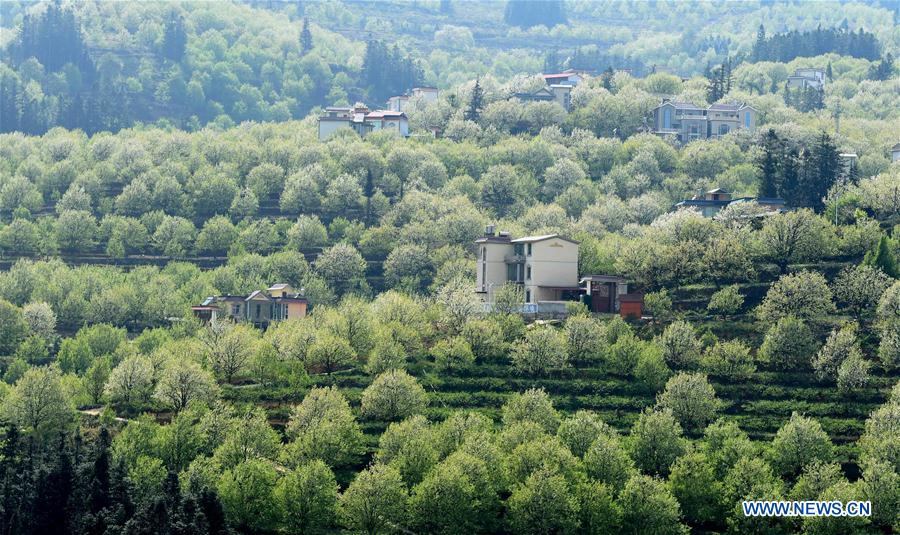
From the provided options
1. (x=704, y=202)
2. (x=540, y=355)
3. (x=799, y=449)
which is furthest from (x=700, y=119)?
(x=799, y=449)

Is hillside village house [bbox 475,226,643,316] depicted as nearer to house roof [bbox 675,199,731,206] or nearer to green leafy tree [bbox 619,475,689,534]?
house roof [bbox 675,199,731,206]

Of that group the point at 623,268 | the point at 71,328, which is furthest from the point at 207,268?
the point at 623,268

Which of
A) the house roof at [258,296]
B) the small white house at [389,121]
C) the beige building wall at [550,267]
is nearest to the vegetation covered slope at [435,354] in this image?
the beige building wall at [550,267]

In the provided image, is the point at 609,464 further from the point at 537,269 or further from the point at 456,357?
the point at 537,269

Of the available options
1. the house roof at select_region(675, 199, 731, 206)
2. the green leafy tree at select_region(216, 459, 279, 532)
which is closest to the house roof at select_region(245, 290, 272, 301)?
the house roof at select_region(675, 199, 731, 206)

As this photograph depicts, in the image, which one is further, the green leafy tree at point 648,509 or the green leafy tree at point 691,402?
the green leafy tree at point 691,402

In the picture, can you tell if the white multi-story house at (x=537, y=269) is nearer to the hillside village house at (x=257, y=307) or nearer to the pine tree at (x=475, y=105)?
the hillside village house at (x=257, y=307)
